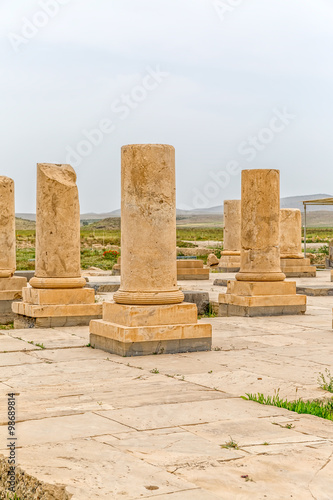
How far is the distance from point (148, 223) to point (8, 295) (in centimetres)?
622

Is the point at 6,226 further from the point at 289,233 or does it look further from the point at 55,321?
the point at 289,233

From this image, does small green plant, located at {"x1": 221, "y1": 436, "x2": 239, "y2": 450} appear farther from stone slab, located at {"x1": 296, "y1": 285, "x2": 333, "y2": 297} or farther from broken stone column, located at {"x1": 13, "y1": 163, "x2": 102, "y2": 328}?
stone slab, located at {"x1": 296, "y1": 285, "x2": 333, "y2": 297}

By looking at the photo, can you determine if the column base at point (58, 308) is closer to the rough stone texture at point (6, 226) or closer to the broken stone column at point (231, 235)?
the rough stone texture at point (6, 226)

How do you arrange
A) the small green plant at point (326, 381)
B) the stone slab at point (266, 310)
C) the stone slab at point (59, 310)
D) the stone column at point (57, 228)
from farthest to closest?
the stone slab at point (266, 310), the stone column at point (57, 228), the stone slab at point (59, 310), the small green plant at point (326, 381)

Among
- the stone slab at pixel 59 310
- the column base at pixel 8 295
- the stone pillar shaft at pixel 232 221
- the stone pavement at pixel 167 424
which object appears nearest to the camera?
the stone pavement at pixel 167 424

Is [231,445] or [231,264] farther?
[231,264]

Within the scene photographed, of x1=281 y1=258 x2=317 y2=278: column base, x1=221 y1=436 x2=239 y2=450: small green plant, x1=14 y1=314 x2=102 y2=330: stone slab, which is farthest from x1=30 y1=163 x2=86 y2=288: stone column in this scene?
x1=281 y1=258 x2=317 y2=278: column base

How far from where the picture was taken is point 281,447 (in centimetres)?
493

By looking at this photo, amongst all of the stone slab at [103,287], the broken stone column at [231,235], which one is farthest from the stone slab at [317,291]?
the broken stone column at [231,235]

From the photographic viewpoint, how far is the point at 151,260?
9.13 metres

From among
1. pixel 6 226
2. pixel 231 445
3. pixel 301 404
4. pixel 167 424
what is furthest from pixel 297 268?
pixel 231 445

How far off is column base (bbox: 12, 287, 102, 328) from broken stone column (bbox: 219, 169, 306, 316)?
9.88ft

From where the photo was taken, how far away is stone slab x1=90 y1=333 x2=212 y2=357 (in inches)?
347

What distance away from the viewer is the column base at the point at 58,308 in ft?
37.7
